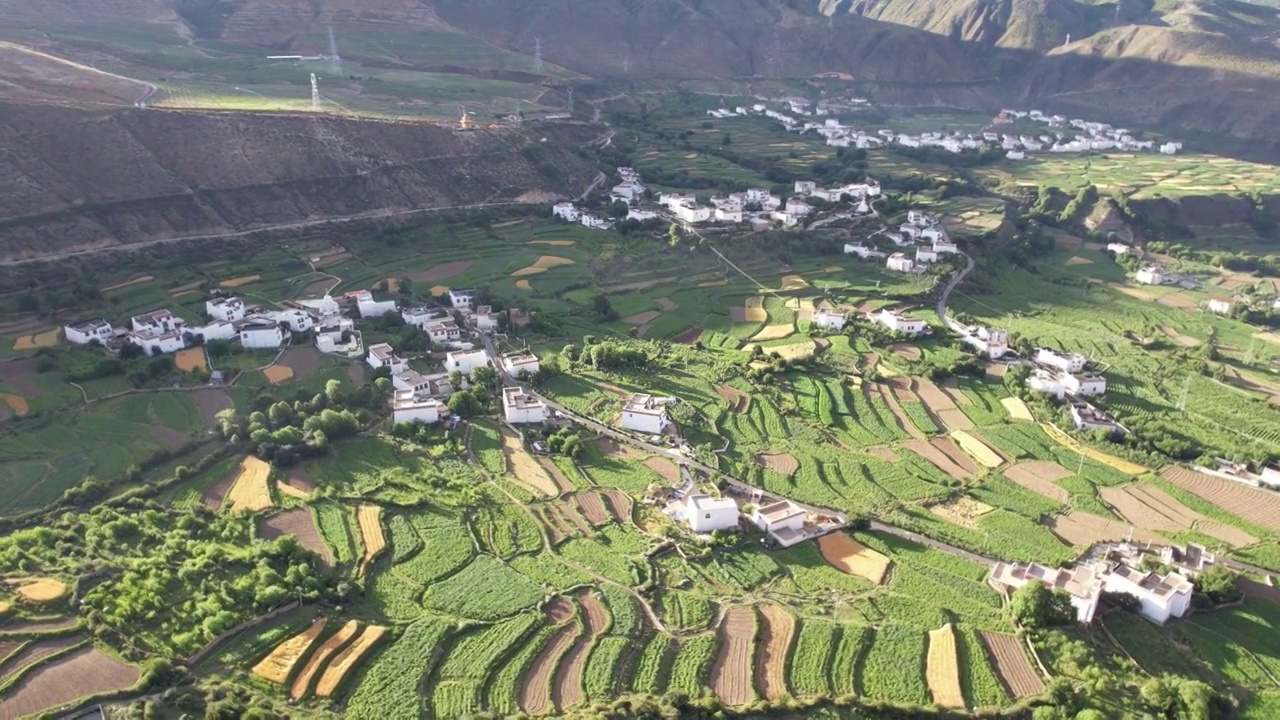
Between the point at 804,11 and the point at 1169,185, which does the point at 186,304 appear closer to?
the point at 1169,185

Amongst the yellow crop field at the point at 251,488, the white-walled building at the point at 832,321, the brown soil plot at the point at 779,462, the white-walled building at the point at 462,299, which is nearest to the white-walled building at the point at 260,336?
the white-walled building at the point at 462,299

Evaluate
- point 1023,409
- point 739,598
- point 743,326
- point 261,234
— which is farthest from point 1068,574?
point 261,234

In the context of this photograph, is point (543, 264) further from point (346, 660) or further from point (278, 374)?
point (346, 660)

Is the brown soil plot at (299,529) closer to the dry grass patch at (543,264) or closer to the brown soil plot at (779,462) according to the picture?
the brown soil plot at (779,462)

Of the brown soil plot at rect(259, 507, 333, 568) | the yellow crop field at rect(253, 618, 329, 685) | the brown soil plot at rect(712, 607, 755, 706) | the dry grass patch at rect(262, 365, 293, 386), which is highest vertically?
the brown soil plot at rect(712, 607, 755, 706)

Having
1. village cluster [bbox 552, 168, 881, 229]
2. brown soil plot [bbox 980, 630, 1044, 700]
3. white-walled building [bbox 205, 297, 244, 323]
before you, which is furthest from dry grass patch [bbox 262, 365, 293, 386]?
brown soil plot [bbox 980, 630, 1044, 700]

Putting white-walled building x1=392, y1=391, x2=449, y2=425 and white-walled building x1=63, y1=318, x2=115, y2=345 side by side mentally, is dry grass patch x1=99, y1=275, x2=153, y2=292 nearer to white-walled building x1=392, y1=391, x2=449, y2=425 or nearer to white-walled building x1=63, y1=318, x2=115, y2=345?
white-walled building x1=63, y1=318, x2=115, y2=345
